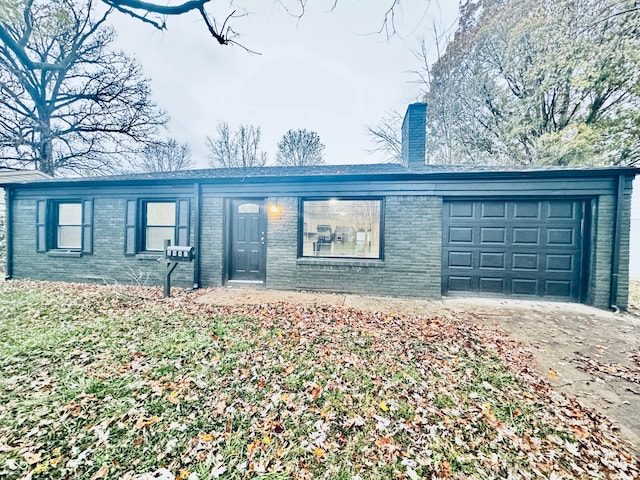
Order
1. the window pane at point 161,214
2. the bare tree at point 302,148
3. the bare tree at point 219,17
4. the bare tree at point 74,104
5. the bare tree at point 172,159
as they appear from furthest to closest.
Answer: the bare tree at point 172,159 → the bare tree at point 302,148 → the bare tree at point 74,104 → the window pane at point 161,214 → the bare tree at point 219,17

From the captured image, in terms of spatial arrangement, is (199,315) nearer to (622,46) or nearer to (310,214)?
(310,214)

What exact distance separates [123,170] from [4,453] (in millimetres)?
19137

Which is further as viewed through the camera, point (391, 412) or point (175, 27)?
point (175, 27)

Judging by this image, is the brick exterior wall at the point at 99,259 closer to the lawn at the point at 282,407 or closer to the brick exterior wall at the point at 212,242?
the brick exterior wall at the point at 212,242

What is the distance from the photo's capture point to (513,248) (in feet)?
19.5

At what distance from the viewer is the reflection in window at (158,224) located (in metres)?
7.33

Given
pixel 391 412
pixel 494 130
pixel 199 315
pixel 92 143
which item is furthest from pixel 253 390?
pixel 92 143

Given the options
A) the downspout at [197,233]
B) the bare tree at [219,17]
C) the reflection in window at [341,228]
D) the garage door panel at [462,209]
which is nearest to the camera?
the bare tree at [219,17]

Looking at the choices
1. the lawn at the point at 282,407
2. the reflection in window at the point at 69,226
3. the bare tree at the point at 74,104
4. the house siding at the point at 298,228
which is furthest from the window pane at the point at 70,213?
the bare tree at the point at 74,104

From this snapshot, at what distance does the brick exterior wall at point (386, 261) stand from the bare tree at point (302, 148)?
52.0 ft

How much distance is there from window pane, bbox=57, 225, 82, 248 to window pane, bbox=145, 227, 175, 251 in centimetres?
231

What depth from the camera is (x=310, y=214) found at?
6785 millimetres

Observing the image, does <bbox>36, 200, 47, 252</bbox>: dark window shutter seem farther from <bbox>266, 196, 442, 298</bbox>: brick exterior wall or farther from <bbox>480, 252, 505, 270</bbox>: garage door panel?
<bbox>480, 252, 505, 270</bbox>: garage door panel

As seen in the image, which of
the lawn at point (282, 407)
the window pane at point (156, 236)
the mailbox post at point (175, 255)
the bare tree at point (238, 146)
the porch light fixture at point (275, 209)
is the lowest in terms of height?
the lawn at point (282, 407)
